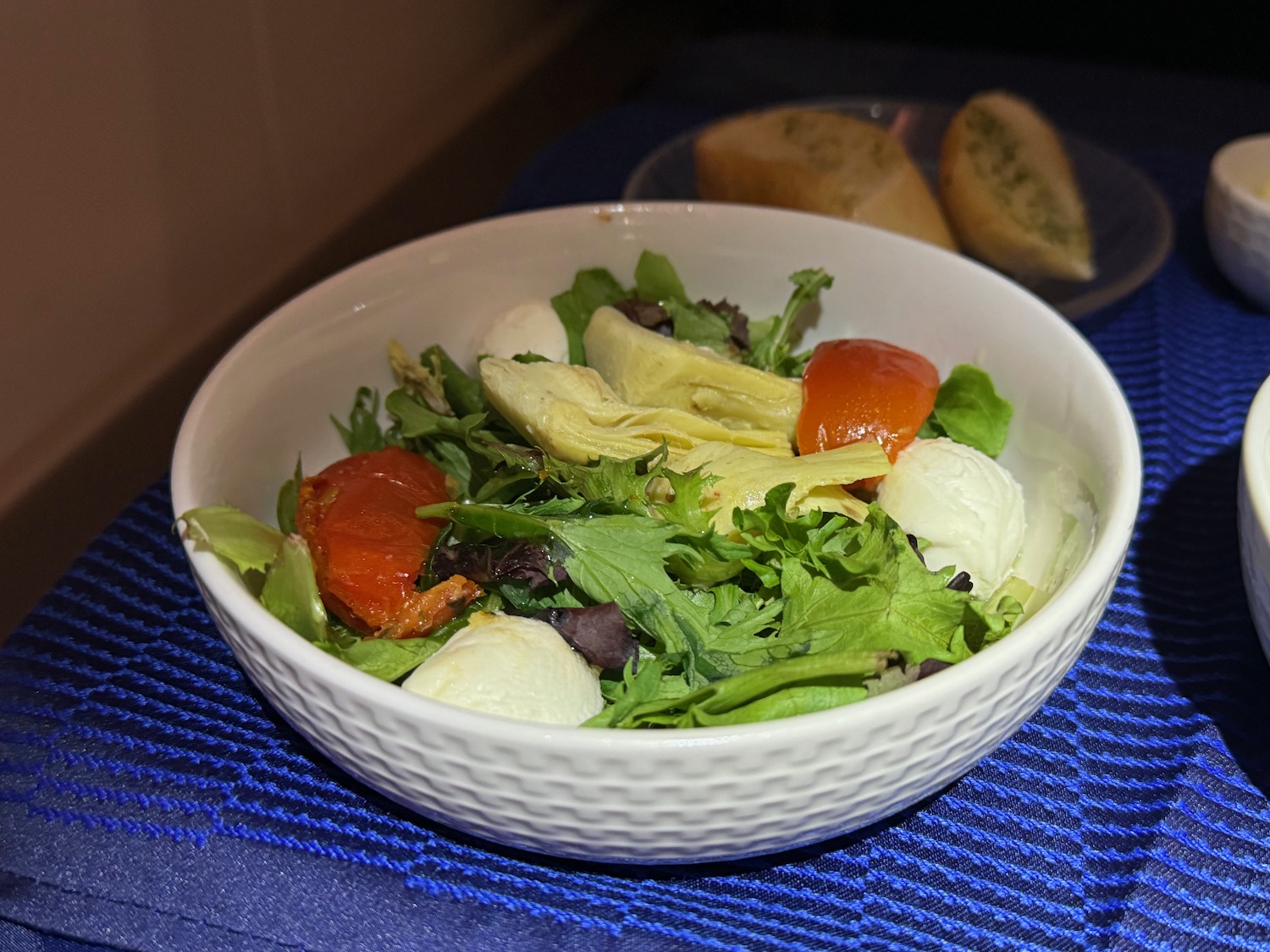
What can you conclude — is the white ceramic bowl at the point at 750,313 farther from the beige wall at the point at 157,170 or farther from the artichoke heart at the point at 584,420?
the beige wall at the point at 157,170

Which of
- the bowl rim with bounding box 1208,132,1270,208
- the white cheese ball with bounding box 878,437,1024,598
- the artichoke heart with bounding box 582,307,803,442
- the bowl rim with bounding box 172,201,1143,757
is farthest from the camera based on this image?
the bowl rim with bounding box 1208,132,1270,208

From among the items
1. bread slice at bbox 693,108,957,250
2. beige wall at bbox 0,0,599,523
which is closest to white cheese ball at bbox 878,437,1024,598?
bread slice at bbox 693,108,957,250

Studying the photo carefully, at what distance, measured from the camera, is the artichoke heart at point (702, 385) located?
76 centimetres

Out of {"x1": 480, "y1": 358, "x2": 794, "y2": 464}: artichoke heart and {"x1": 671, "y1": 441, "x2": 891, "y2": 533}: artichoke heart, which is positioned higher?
{"x1": 480, "y1": 358, "x2": 794, "y2": 464}: artichoke heart

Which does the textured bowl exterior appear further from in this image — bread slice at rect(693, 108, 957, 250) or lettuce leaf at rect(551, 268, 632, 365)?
bread slice at rect(693, 108, 957, 250)

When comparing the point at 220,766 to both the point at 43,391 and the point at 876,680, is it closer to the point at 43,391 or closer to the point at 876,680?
the point at 876,680

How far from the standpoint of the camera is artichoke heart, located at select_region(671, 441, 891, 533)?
0.65 m

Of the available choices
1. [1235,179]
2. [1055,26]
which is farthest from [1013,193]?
[1055,26]

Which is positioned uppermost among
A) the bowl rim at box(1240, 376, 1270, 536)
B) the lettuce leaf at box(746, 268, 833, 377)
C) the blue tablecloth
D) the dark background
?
the bowl rim at box(1240, 376, 1270, 536)

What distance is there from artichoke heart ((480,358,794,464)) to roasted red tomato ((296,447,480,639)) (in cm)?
8

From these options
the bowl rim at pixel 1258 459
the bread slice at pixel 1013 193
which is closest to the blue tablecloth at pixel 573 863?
the bowl rim at pixel 1258 459

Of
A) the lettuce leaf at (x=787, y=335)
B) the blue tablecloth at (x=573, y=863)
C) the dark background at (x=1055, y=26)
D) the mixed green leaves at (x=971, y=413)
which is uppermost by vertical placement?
the lettuce leaf at (x=787, y=335)

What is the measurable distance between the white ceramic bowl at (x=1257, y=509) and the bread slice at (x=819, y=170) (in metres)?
0.52

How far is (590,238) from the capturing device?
870 mm
